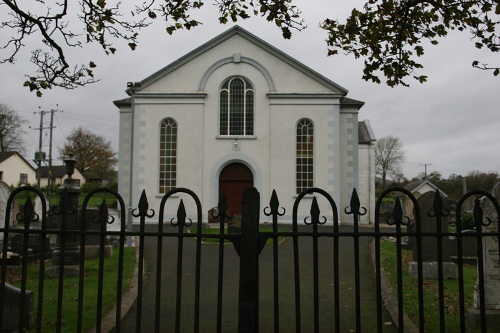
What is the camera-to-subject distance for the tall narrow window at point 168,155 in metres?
23.1

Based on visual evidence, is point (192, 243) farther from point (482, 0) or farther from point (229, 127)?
point (482, 0)

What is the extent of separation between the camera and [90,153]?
6056cm

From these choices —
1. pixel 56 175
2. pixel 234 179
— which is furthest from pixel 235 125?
pixel 56 175

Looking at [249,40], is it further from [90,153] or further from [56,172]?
[56,172]

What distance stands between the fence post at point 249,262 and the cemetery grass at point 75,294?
3199 millimetres

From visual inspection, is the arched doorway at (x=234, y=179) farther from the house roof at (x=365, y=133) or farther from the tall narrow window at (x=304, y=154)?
the house roof at (x=365, y=133)

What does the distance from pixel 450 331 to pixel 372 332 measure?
1.00 metres

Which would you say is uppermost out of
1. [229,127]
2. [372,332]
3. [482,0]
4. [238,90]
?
[238,90]

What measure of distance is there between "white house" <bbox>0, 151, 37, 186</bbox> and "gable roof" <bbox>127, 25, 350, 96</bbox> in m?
36.9

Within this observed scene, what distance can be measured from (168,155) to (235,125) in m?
3.86

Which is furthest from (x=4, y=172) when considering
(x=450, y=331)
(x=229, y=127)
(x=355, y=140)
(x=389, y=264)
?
(x=450, y=331)

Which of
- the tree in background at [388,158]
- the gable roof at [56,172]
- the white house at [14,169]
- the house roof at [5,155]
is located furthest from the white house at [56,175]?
the tree in background at [388,158]

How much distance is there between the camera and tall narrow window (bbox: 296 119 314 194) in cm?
2309

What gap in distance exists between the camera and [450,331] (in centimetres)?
575
